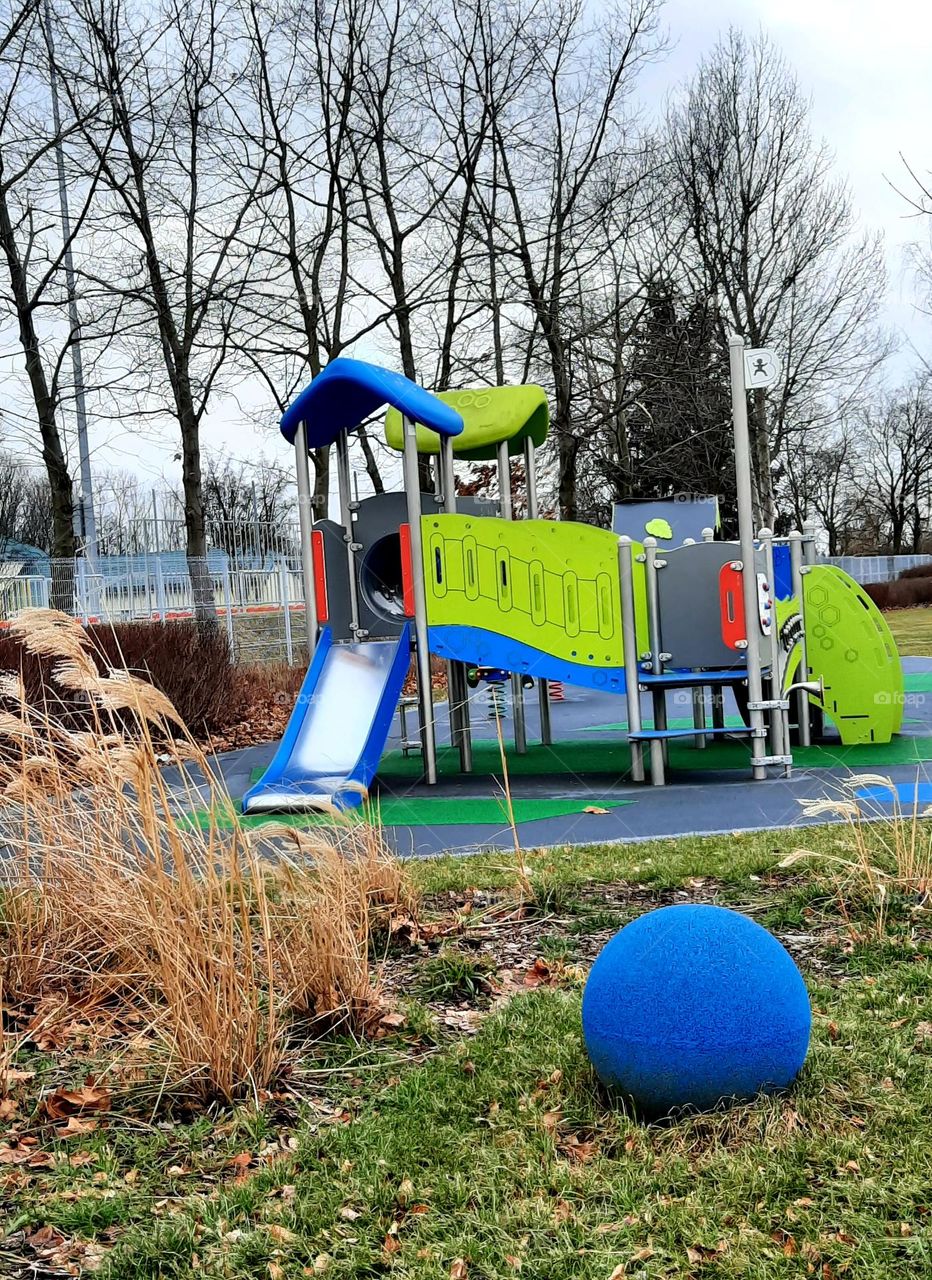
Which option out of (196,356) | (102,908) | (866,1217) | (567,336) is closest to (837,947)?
(866,1217)

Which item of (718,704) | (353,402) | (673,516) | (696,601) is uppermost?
(353,402)

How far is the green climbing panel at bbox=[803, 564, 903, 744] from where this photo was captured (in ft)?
34.9

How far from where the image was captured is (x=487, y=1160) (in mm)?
3082

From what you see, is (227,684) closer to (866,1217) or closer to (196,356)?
(196,356)

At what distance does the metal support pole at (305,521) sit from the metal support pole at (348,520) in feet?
1.06

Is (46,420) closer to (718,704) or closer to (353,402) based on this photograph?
(353,402)

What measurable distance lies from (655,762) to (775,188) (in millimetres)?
23306

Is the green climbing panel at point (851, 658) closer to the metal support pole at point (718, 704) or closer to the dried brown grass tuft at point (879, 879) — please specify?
the metal support pole at point (718, 704)

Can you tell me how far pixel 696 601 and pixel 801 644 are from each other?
1.40 meters

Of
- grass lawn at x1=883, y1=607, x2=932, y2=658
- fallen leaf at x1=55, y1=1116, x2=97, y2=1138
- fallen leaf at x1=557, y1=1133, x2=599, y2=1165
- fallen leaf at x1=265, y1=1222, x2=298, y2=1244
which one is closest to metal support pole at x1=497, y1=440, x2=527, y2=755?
grass lawn at x1=883, y1=607, x2=932, y2=658

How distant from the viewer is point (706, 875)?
5695 millimetres

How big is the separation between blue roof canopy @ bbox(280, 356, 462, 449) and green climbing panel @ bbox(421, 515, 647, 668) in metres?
0.87

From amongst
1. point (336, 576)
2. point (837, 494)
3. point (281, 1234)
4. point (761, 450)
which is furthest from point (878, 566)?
point (281, 1234)

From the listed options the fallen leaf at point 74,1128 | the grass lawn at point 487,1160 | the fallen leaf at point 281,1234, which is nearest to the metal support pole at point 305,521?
the grass lawn at point 487,1160
